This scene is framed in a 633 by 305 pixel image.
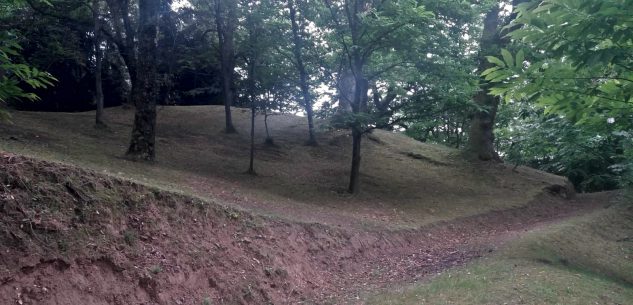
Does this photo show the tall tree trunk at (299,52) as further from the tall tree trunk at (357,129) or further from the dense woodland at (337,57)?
the tall tree trunk at (357,129)

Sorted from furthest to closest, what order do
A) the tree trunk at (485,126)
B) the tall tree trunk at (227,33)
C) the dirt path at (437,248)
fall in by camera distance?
1. the tree trunk at (485,126)
2. the tall tree trunk at (227,33)
3. the dirt path at (437,248)

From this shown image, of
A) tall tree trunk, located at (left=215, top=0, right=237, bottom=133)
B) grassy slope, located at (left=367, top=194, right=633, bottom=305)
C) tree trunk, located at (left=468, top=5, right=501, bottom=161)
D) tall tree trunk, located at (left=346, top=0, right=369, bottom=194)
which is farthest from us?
tree trunk, located at (left=468, top=5, right=501, bottom=161)

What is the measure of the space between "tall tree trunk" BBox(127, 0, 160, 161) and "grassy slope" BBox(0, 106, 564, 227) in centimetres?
60

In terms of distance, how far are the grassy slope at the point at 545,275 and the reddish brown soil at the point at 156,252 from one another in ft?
2.61

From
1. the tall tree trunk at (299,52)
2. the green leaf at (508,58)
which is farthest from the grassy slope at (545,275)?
the tall tree trunk at (299,52)

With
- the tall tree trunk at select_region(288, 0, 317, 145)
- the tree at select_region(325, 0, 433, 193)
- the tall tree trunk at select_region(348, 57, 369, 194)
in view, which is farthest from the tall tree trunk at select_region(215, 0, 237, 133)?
the tall tree trunk at select_region(348, 57, 369, 194)

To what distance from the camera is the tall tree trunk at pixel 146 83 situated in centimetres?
1291

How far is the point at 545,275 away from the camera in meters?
9.02

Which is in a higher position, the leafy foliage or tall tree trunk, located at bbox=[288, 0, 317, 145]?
tall tree trunk, located at bbox=[288, 0, 317, 145]

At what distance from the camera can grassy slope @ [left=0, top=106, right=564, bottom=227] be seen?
11852 mm

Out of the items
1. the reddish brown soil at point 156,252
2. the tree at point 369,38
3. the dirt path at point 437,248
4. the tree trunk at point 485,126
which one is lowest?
the dirt path at point 437,248

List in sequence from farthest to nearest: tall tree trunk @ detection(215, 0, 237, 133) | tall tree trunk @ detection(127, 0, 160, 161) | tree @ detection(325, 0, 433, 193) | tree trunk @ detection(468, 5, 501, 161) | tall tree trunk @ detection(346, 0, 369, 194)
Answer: tree trunk @ detection(468, 5, 501, 161)
tall tree trunk @ detection(215, 0, 237, 133)
tall tree trunk @ detection(346, 0, 369, 194)
tree @ detection(325, 0, 433, 193)
tall tree trunk @ detection(127, 0, 160, 161)

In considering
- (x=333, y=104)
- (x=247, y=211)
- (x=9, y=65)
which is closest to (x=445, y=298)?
(x=247, y=211)

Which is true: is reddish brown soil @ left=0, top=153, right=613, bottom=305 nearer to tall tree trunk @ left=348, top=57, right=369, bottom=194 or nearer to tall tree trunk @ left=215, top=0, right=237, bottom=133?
tall tree trunk @ left=348, top=57, right=369, bottom=194
